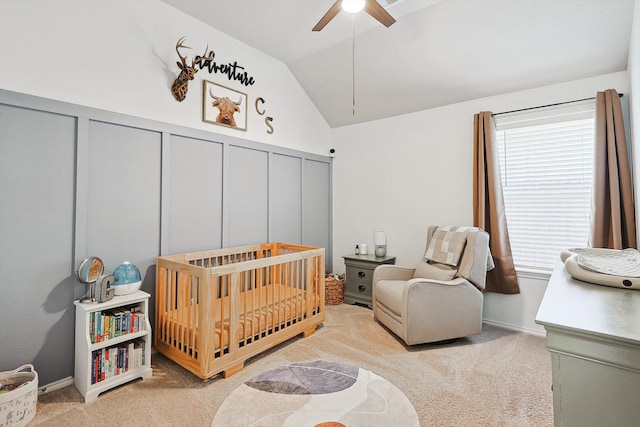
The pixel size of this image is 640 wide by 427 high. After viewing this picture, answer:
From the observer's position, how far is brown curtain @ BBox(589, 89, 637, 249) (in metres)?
2.37

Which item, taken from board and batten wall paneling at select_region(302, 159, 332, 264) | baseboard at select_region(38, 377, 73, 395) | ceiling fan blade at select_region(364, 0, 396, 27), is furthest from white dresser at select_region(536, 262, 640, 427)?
board and batten wall paneling at select_region(302, 159, 332, 264)

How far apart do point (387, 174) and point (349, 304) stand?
175 centimetres

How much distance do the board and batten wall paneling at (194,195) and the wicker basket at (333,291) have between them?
145 cm

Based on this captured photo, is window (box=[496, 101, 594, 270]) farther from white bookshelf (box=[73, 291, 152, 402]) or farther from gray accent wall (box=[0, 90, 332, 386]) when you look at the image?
white bookshelf (box=[73, 291, 152, 402])

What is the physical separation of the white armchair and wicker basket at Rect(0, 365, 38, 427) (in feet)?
8.19

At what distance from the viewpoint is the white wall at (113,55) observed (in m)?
1.90

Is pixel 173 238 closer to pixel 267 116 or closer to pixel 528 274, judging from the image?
pixel 267 116

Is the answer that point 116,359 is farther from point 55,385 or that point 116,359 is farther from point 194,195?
point 194,195

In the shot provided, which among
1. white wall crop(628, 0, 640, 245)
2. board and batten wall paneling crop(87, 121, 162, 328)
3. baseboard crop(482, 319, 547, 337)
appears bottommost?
baseboard crop(482, 319, 547, 337)

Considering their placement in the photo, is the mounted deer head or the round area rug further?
the mounted deer head

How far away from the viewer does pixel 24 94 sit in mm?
1885

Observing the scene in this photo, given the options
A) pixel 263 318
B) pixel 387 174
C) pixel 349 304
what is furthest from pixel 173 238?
pixel 387 174

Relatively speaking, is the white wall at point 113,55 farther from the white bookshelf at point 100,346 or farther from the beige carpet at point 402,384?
the beige carpet at point 402,384

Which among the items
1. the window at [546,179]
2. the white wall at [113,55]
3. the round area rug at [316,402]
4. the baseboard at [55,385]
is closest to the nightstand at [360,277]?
the window at [546,179]
